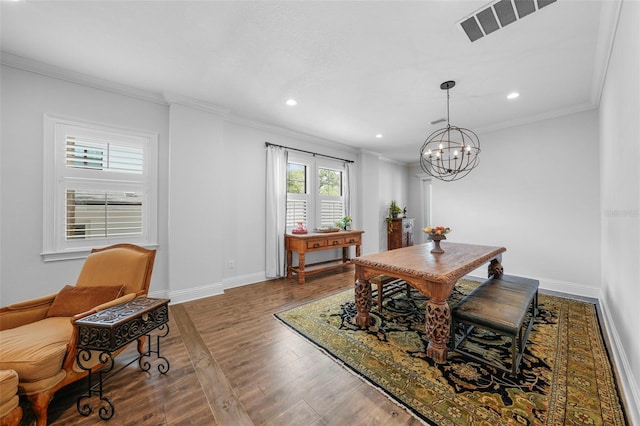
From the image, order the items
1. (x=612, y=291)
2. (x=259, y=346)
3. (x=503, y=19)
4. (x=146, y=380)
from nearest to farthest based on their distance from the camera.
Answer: (x=146, y=380), (x=503, y=19), (x=259, y=346), (x=612, y=291)

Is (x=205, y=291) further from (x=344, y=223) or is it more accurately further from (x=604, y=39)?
(x=604, y=39)

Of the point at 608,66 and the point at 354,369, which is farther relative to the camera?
the point at 608,66

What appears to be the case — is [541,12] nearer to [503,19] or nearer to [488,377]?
[503,19]

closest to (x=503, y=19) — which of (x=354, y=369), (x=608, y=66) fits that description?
(x=608, y=66)

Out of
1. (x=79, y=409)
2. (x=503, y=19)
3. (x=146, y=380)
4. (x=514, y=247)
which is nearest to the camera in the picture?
(x=79, y=409)

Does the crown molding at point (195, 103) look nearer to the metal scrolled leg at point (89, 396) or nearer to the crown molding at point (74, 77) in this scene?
the crown molding at point (74, 77)

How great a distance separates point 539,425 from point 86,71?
4994 millimetres

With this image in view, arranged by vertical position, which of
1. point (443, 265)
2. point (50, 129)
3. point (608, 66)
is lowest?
point (443, 265)

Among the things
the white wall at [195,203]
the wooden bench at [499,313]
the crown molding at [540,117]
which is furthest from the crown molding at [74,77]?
the crown molding at [540,117]

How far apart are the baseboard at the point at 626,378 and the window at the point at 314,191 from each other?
4.16 metres

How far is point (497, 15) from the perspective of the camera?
1915 millimetres

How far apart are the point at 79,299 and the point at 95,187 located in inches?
64.4

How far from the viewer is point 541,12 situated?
1878mm

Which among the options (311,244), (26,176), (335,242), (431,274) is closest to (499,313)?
(431,274)
